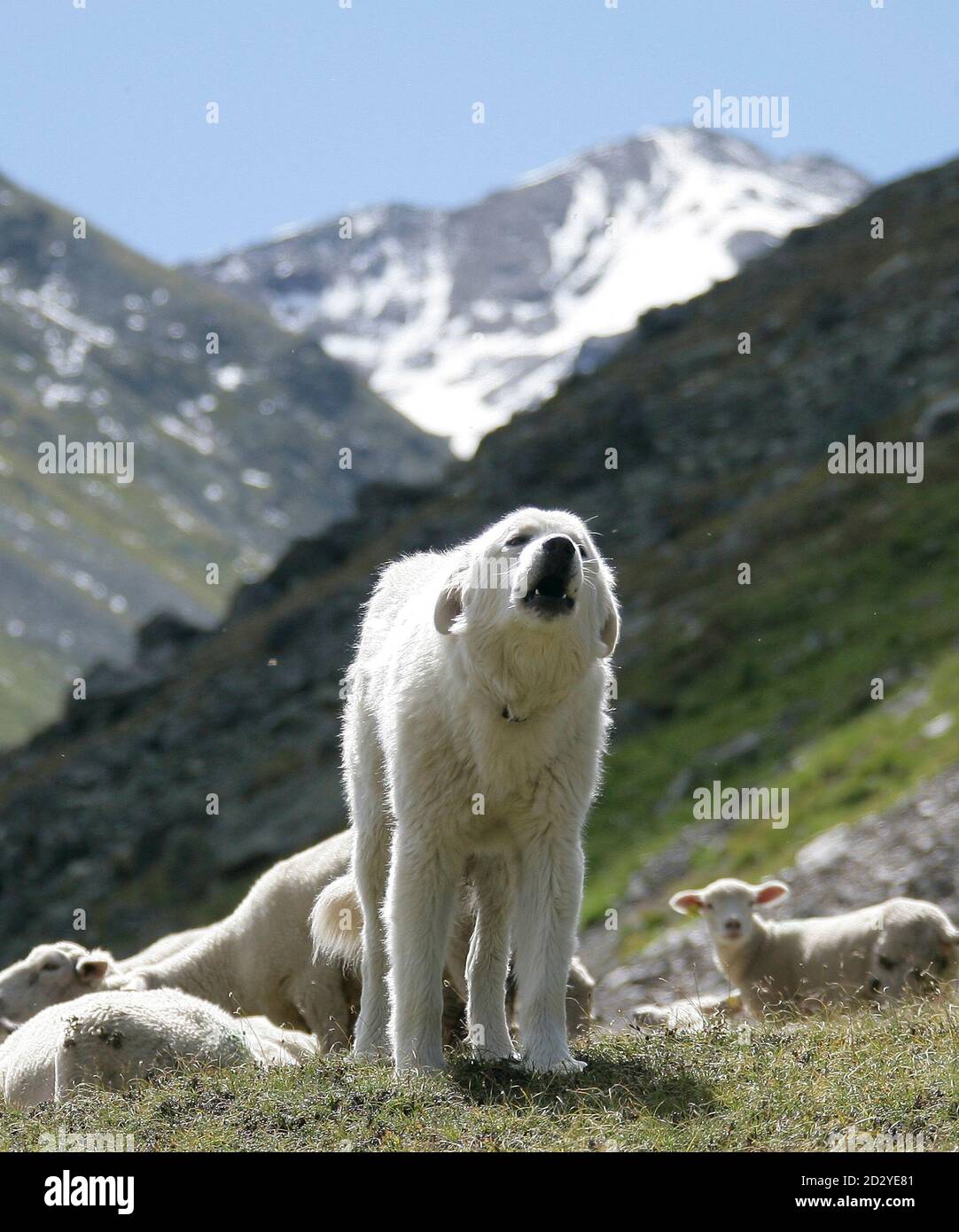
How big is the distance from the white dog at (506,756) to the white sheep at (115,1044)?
1.17 meters

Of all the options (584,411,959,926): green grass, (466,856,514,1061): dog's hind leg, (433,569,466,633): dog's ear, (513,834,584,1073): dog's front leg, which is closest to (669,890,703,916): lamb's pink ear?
(466,856,514,1061): dog's hind leg

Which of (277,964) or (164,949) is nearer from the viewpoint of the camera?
(277,964)

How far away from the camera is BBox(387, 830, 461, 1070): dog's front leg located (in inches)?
350

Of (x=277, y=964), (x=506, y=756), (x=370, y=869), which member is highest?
(x=506, y=756)

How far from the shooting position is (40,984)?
12117 mm

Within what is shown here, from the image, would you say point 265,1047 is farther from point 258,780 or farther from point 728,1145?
point 258,780

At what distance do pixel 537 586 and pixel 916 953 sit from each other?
5284mm

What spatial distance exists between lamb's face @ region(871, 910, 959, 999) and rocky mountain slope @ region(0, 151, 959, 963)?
480 inches

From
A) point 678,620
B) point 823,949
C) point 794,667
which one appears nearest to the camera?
point 823,949

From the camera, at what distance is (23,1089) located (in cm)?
946

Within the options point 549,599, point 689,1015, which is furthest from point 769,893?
point 549,599

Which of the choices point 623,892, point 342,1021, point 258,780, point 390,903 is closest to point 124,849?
point 258,780

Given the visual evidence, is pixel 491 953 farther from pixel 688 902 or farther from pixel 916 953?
pixel 688 902

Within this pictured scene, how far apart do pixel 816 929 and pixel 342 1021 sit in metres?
4.02
